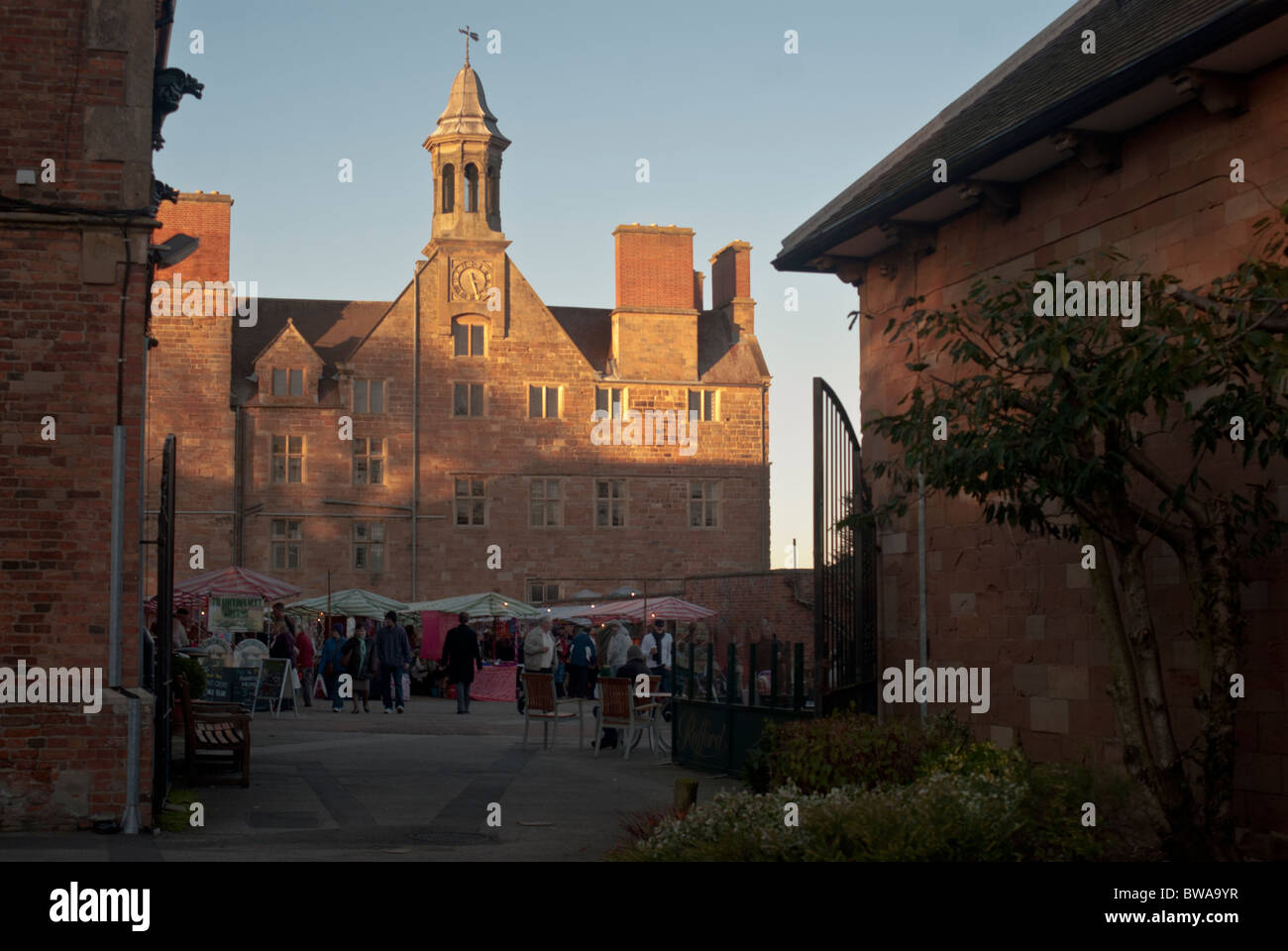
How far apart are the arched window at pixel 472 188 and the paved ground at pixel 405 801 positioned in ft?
92.7

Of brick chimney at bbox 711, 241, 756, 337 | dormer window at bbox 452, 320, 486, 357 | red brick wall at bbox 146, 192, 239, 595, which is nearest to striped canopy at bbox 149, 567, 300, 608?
red brick wall at bbox 146, 192, 239, 595

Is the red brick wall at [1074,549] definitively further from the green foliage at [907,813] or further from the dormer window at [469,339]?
the dormer window at [469,339]

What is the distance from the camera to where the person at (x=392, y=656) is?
2805 centimetres

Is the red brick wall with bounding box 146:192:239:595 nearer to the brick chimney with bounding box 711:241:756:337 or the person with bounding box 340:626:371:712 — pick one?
the person with bounding box 340:626:371:712

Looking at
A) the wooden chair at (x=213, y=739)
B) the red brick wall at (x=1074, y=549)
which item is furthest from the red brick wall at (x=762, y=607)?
the red brick wall at (x=1074, y=549)

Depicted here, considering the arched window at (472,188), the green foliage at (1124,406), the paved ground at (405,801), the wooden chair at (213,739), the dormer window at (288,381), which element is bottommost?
the paved ground at (405,801)

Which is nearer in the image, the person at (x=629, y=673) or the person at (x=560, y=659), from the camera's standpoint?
the person at (x=629, y=673)

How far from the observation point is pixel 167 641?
1194 cm

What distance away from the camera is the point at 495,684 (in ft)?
113

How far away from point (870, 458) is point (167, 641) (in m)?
6.15

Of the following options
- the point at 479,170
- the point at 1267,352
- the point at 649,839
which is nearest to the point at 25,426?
the point at 649,839

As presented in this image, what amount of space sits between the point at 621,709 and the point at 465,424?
29.4 metres
